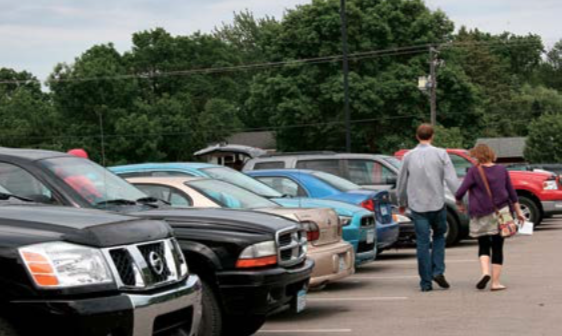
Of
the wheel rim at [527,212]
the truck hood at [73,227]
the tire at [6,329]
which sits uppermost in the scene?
the truck hood at [73,227]

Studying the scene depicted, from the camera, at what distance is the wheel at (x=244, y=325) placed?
296 inches

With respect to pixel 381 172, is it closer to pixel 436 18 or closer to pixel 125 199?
pixel 125 199

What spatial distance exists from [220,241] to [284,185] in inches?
274

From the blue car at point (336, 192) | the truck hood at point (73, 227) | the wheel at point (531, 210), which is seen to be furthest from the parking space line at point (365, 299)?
the wheel at point (531, 210)

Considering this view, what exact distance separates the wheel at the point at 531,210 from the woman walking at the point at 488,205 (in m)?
8.97

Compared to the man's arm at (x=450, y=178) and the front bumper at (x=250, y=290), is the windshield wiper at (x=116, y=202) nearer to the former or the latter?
the front bumper at (x=250, y=290)

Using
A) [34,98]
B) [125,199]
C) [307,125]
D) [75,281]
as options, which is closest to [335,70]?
[307,125]

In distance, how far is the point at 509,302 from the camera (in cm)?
976

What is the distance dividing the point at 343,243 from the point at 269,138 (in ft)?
250

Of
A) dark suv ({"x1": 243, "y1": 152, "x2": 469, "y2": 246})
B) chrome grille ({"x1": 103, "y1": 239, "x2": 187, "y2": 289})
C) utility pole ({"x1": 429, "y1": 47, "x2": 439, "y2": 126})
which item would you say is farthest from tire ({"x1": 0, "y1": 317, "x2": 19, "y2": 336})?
utility pole ({"x1": 429, "y1": 47, "x2": 439, "y2": 126})

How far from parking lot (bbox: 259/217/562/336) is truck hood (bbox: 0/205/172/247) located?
3267mm

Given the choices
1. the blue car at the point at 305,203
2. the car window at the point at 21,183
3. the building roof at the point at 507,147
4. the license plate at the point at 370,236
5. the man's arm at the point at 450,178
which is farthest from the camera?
the building roof at the point at 507,147

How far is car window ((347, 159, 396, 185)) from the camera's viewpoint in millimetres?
17031

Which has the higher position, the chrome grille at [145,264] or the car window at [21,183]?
the car window at [21,183]
